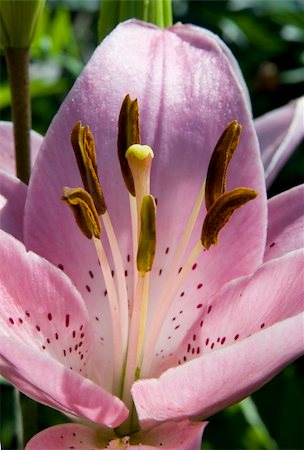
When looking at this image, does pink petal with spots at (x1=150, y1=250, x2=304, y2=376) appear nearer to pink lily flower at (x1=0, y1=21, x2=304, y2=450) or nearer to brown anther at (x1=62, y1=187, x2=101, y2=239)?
pink lily flower at (x1=0, y1=21, x2=304, y2=450)

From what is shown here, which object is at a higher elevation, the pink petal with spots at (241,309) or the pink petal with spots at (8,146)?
the pink petal with spots at (8,146)

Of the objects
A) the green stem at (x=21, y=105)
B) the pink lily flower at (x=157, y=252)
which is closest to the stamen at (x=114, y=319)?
the pink lily flower at (x=157, y=252)

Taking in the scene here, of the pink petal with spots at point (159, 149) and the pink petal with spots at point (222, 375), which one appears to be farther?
the pink petal with spots at point (159, 149)

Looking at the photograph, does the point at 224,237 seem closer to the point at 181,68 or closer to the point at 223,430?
the point at 181,68

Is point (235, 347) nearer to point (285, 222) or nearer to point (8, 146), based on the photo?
point (285, 222)

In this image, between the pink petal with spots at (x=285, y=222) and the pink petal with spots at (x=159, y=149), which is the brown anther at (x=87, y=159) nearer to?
the pink petal with spots at (x=159, y=149)
